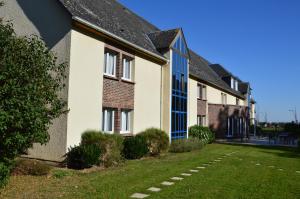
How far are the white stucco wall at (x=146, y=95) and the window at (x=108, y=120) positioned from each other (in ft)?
5.97

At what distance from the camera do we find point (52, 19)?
40.5 ft

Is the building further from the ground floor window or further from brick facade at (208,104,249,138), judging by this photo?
the ground floor window

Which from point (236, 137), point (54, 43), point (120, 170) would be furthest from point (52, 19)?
point (236, 137)

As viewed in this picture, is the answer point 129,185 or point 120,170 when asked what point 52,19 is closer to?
point 120,170

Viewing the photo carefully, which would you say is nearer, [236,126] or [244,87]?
[236,126]

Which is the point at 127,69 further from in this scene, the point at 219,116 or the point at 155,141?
the point at 219,116

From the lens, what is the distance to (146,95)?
1780cm

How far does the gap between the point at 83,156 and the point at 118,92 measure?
4592 mm

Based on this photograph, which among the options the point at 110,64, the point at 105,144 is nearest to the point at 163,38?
the point at 110,64

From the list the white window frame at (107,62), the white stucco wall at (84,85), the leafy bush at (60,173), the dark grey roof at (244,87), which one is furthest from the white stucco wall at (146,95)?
the dark grey roof at (244,87)

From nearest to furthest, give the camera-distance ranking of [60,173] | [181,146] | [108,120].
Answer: [60,173] → [108,120] → [181,146]

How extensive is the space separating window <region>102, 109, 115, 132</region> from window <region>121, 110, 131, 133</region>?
39.7 inches

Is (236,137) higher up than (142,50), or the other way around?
(142,50)

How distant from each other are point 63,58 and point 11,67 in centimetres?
515
